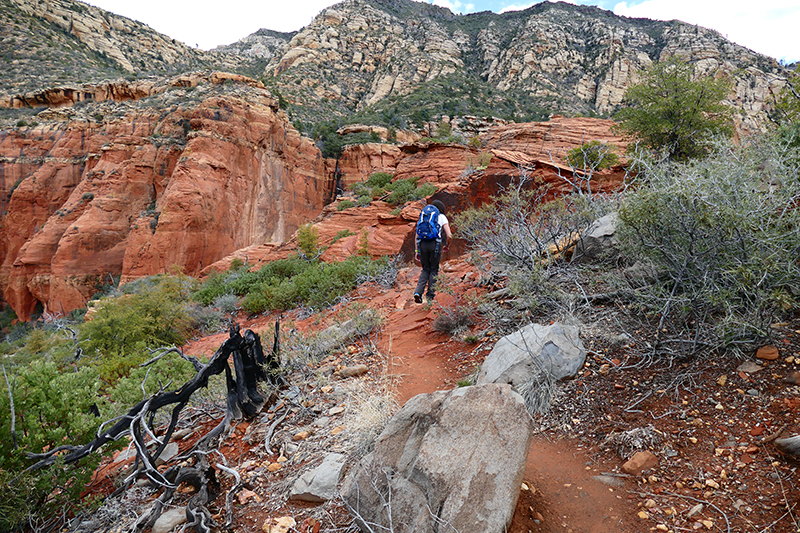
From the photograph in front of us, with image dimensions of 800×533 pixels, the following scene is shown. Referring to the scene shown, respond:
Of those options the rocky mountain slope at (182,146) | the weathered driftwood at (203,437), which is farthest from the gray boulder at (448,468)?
the rocky mountain slope at (182,146)

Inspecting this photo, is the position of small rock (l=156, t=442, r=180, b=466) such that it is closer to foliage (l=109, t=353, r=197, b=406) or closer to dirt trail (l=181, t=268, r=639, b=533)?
foliage (l=109, t=353, r=197, b=406)

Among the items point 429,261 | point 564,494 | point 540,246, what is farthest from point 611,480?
point 429,261

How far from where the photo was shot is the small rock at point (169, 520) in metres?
2.04

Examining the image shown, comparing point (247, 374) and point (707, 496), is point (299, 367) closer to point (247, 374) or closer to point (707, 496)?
point (247, 374)

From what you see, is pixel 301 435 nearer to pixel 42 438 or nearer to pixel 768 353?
pixel 42 438

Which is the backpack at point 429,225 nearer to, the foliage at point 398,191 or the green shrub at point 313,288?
the green shrub at point 313,288

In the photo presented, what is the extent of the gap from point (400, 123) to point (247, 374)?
31185mm

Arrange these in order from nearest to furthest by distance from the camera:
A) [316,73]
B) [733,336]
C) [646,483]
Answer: [646,483] → [733,336] → [316,73]

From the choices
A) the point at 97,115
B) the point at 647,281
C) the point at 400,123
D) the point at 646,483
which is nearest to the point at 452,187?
the point at 647,281

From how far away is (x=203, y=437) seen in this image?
2.72 m

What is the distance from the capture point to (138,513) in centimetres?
228

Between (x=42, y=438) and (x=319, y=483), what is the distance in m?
1.92

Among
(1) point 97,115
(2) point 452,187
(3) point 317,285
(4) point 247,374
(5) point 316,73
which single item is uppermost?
(5) point 316,73

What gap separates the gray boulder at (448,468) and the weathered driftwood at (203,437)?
0.89 m
